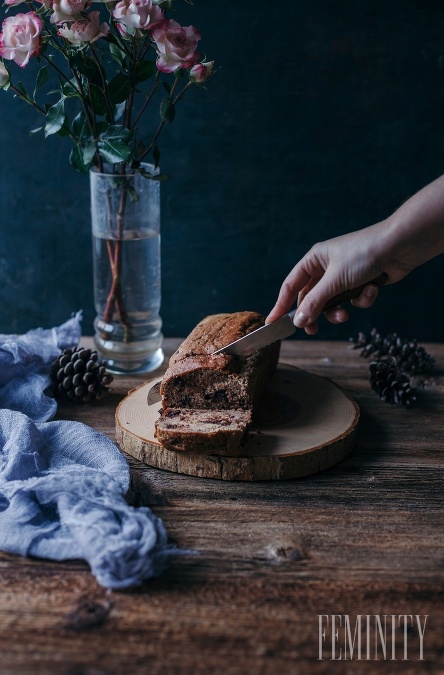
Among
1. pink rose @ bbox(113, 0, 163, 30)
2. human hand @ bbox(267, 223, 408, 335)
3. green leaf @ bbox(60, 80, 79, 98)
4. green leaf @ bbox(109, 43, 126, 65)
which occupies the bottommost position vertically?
human hand @ bbox(267, 223, 408, 335)

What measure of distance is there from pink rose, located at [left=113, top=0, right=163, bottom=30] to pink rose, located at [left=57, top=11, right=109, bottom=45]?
0.15 feet

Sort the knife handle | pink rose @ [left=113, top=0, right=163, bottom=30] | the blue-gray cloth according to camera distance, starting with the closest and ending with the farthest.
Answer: the blue-gray cloth, pink rose @ [left=113, top=0, right=163, bottom=30], the knife handle

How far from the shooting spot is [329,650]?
116 cm

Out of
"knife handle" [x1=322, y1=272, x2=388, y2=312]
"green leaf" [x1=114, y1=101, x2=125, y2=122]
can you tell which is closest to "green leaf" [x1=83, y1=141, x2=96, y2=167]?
"green leaf" [x1=114, y1=101, x2=125, y2=122]

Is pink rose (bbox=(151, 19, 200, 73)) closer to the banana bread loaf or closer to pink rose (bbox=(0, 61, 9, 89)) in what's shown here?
pink rose (bbox=(0, 61, 9, 89))

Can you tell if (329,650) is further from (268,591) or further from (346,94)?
(346,94)

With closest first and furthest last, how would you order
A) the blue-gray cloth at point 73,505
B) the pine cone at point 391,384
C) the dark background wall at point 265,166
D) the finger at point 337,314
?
the blue-gray cloth at point 73,505 < the finger at point 337,314 < the pine cone at point 391,384 < the dark background wall at point 265,166

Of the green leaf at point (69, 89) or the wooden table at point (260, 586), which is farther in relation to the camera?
the green leaf at point (69, 89)

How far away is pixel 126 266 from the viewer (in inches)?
86.4

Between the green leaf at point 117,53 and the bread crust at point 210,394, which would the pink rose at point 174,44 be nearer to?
the green leaf at point 117,53

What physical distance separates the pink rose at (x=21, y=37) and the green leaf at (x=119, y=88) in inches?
8.5

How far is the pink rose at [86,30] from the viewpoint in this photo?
1783mm

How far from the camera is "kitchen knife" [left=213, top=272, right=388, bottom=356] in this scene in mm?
1859


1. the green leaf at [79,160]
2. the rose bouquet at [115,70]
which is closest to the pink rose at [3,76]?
the rose bouquet at [115,70]
